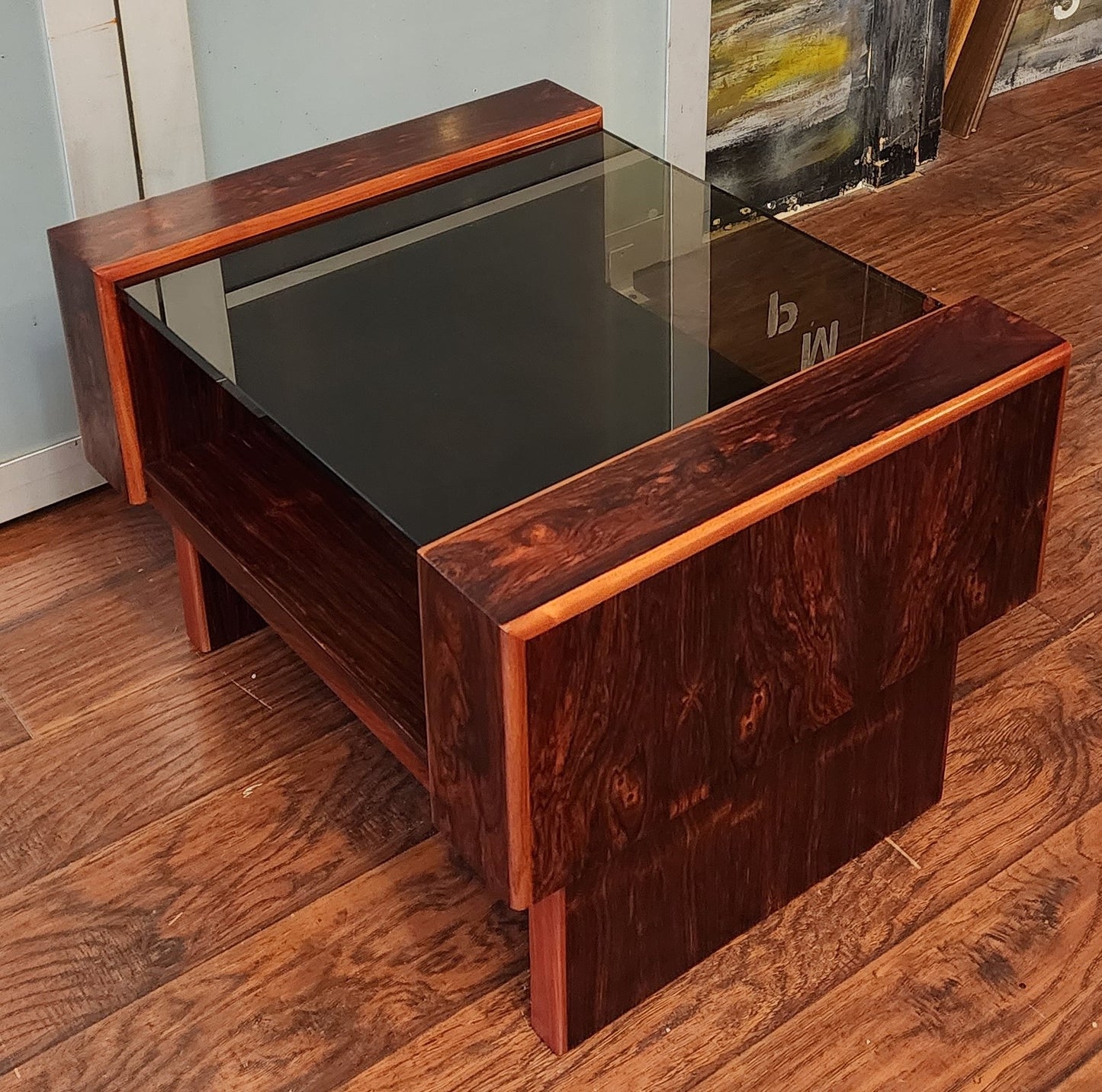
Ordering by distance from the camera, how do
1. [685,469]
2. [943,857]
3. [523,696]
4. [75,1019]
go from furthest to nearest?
[943,857] < [75,1019] < [685,469] < [523,696]

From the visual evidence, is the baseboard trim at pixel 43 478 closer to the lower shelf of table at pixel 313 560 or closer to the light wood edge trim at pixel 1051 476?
the lower shelf of table at pixel 313 560

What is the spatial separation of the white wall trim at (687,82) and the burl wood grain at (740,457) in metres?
0.88

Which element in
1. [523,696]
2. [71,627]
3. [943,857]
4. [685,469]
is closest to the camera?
[523,696]

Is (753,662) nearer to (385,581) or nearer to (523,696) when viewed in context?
(523,696)

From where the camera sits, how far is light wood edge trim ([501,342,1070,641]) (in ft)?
2.96

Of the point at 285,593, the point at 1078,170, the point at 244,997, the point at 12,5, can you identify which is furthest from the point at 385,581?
the point at 1078,170

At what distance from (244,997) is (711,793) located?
16.1 inches

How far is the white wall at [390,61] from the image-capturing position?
1658 mm

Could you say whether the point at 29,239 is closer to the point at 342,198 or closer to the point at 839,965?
the point at 342,198

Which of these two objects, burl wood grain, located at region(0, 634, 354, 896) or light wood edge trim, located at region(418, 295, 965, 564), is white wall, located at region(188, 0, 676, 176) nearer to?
burl wood grain, located at region(0, 634, 354, 896)

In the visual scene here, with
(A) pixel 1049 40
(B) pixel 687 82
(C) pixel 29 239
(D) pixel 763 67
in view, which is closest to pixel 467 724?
(C) pixel 29 239

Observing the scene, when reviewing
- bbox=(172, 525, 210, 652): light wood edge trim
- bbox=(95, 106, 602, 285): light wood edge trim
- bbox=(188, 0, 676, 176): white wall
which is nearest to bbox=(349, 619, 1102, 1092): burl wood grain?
bbox=(172, 525, 210, 652): light wood edge trim

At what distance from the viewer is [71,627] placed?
5.19 feet

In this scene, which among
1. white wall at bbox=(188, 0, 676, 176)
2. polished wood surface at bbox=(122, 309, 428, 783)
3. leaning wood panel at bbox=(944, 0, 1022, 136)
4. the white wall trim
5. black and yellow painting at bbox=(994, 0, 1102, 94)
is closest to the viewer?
polished wood surface at bbox=(122, 309, 428, 783)
